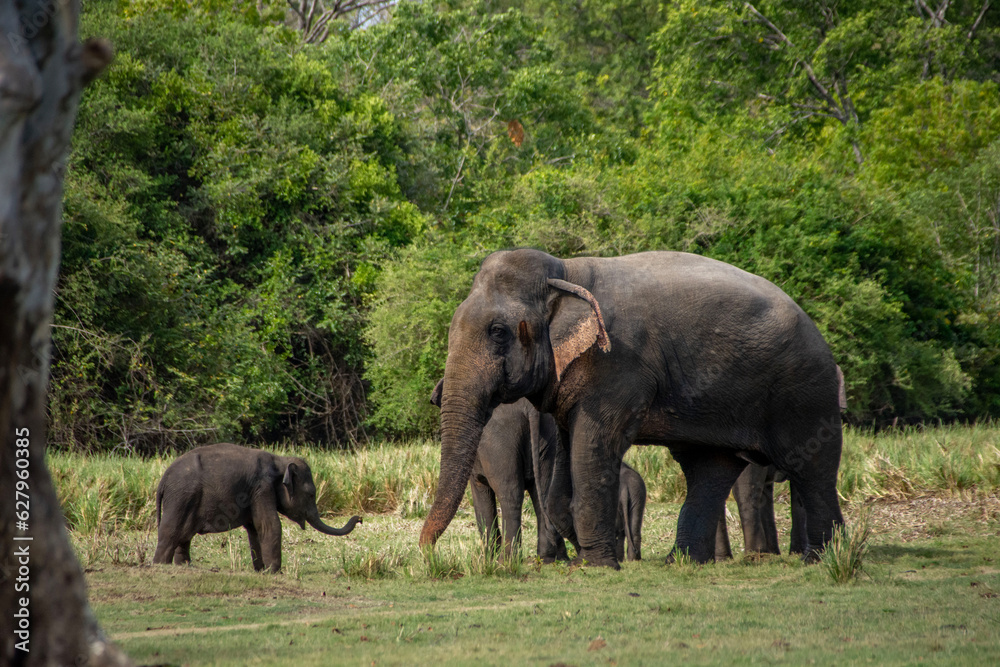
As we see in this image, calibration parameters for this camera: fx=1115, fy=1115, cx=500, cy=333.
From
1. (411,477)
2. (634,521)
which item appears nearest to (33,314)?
(634,521)

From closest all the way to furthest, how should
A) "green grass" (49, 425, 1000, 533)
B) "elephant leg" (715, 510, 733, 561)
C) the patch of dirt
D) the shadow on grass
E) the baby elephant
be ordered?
the shadow on grass, the baby elephant, "elephant leg" (715, 510, 733, 561), the patch of dirt, "green grass" (49, 425, 1000, 533)

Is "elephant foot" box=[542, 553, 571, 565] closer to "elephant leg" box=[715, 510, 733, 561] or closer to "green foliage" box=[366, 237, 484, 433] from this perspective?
"elephant leg" box=[715, 510, 733, 561]

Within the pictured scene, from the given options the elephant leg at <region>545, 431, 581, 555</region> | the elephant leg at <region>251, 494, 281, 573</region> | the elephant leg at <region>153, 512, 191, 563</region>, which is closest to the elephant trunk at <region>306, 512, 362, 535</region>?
the elephant leg at <region>251, 494, 281, 573</region>

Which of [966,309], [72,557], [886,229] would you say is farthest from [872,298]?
[72,557]

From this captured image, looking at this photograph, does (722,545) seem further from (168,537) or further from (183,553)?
(168,537)

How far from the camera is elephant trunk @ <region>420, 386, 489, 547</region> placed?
8820 millimetres

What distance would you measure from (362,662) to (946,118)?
102 feet

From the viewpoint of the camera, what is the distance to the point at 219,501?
34.6 feet

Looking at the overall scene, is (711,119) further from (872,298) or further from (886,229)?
(872,298)

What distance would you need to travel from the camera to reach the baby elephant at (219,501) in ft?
34.2

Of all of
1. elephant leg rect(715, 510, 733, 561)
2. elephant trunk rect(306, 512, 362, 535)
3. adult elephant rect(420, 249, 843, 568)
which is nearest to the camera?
adult elephant rect(420, 249, 843, 568)

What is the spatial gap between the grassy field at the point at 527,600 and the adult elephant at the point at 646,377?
2.15ft

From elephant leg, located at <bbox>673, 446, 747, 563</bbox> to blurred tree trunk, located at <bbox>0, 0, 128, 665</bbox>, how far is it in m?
6.99

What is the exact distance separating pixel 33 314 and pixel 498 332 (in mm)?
6020
